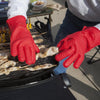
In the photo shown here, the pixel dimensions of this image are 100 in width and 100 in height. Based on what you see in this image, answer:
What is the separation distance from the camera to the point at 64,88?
117cm

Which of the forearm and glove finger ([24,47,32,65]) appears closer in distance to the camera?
glove finger ([24,47,32,65])

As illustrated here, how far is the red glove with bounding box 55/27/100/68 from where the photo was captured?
2.80 feet

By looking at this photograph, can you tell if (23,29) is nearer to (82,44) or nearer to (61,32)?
(82,44)

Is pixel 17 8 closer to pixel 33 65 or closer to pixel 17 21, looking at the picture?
pixel 17 21

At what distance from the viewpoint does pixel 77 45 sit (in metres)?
0.87

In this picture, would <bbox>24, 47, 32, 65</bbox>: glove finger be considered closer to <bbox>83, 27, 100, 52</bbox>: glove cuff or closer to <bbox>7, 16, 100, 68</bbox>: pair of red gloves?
<bbox>7, 16, 100, 68</bbox>: pair of red gloves

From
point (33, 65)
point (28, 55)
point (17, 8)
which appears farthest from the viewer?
point (17, 8)

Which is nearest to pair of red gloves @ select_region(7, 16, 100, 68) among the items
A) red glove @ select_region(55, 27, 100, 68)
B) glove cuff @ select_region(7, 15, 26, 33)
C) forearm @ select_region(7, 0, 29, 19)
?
red glove @ select_region(55, 27, 100, 68)

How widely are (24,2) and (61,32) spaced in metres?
0.74

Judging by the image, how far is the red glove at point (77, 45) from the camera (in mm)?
854

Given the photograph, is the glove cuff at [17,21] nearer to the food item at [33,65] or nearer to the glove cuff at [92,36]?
the food item at [33,65]

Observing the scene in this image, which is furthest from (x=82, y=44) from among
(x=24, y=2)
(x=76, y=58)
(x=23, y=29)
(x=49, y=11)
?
(x=49, y=11)

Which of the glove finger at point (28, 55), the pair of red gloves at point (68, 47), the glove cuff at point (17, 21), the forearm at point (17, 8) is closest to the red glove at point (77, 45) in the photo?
the pair of red gloves at point (68, 47)

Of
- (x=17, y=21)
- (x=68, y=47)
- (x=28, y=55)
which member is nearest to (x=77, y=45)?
(x=68, y=47)
